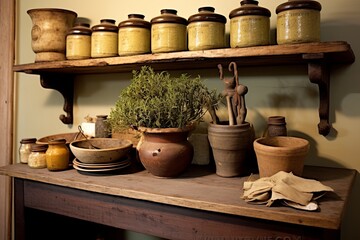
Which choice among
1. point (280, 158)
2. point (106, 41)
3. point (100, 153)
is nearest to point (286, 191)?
point (280, 158)

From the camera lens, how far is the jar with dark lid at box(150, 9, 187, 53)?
1.08 meters

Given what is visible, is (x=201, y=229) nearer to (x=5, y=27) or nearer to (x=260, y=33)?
(x=260, y=33)

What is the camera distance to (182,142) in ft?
3.27

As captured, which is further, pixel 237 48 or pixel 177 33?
pixel 177 33

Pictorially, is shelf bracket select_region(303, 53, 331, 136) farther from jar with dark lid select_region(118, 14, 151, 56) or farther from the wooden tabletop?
jar with dark lid select_region(118, 14, 151, 56)

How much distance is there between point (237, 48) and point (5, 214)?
1.58 meters

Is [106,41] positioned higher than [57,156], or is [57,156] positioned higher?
[106,41]

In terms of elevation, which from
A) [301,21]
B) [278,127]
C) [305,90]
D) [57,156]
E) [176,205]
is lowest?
[176,205]

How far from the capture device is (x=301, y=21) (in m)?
0.90

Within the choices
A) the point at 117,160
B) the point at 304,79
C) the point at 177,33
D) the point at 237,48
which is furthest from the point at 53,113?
the point at 304,79

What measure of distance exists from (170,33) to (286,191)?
63 cm

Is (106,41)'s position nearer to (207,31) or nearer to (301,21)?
(207,31)

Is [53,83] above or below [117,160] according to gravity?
above

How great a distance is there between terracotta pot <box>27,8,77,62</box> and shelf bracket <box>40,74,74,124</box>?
0.52 feet
